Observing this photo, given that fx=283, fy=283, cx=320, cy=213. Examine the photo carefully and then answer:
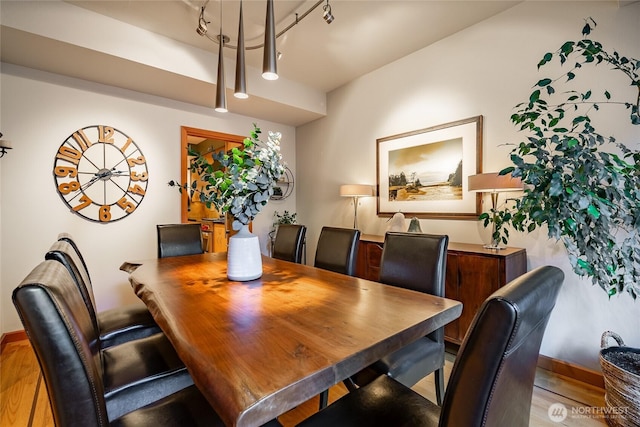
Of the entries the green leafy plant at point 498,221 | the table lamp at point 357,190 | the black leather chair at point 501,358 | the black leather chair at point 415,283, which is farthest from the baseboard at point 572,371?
the table lamp at point 357,190

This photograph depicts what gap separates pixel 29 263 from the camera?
8.72 feet

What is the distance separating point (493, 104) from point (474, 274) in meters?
1.48

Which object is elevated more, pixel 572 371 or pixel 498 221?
pixel 498 221

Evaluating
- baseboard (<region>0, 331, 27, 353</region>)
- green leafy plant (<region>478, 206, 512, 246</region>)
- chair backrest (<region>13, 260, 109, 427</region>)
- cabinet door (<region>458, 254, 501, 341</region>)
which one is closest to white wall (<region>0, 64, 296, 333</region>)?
baseboard (<region>0, 331, 27, 353</region>)

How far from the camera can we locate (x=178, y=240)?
8.38ft

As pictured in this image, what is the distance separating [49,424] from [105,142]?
2503 millimetres

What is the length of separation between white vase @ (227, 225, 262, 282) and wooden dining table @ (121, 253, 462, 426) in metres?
0.06

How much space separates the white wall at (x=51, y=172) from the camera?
2578 mm

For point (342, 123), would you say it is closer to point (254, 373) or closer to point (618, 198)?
point (618, 198)

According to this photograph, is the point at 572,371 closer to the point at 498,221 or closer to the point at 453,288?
the point at 453,288

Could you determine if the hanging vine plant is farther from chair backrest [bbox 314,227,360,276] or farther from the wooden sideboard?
chair backrest [bbox 314,227,360,276]

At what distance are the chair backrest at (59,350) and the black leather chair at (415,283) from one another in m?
1.00

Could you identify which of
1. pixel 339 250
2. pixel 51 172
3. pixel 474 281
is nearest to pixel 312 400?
pixel 339 250

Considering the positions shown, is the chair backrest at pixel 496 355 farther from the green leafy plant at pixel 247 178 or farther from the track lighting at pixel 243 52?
the track lighting at pixel 243 52
